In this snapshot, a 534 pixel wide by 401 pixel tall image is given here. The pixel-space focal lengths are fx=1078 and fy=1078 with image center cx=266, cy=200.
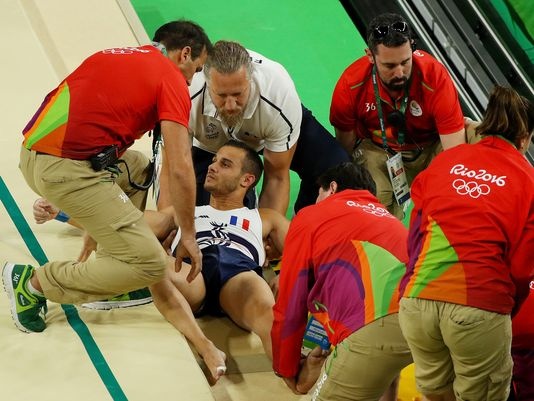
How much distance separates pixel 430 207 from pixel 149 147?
8.09ft

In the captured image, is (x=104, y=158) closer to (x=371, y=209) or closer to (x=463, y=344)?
(x=371, y=209)

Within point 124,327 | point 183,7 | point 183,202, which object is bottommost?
point 124,327

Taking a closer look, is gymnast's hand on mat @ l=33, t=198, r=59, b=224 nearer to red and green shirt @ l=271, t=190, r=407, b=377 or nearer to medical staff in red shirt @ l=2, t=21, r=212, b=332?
medical staff in red shirt @ l=2, t=21, r=212, b=332

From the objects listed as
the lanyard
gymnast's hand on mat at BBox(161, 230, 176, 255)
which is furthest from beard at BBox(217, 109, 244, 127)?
the lanyard

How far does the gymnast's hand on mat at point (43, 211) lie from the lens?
15.9 ft

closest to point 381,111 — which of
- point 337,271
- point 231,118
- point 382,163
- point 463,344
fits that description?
point 382,163

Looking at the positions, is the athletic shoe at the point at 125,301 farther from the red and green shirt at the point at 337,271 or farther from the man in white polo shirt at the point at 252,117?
the red and green shirt at the point at 337,271

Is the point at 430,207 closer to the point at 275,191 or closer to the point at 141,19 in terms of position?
the point at 275,191

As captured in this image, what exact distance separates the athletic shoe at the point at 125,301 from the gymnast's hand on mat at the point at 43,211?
545 mm

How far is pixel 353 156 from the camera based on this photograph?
569cm

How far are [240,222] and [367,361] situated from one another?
145cm

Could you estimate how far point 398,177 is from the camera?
216 inches

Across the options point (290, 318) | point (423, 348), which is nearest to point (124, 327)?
point (290, 318)

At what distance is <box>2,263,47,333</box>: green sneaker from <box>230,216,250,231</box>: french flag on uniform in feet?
3.30
